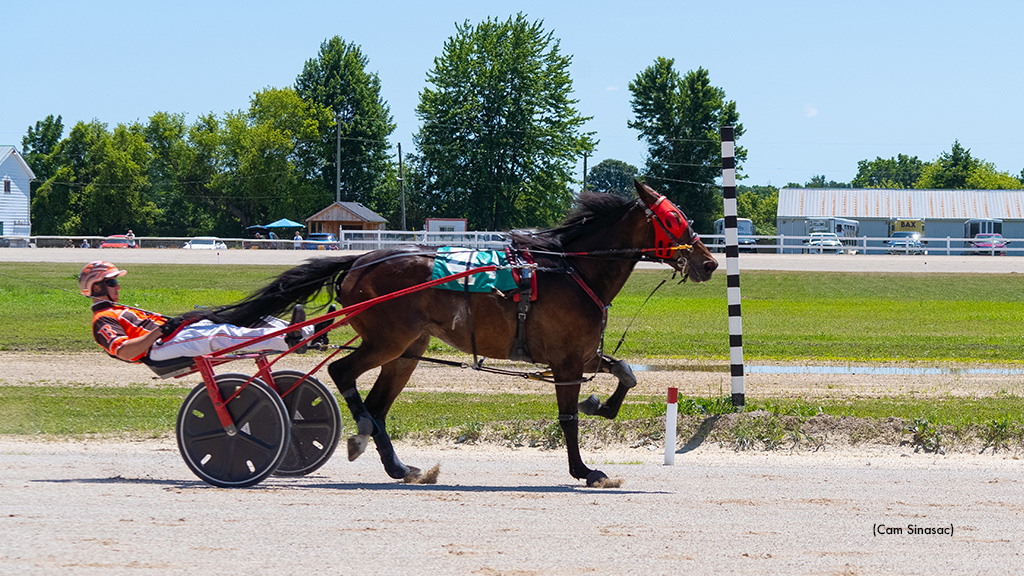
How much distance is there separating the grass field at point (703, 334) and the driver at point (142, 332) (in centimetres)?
225

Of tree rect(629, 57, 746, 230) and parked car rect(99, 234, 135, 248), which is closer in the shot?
parked car rect(99, 234, 135, 248)

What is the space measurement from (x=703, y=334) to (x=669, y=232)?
11.8 m

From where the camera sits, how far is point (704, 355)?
16406 mm

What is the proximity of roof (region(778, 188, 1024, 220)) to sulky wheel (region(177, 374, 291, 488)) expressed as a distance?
207ft

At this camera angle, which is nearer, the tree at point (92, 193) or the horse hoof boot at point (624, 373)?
the horse hoof boot at point (624, 373)

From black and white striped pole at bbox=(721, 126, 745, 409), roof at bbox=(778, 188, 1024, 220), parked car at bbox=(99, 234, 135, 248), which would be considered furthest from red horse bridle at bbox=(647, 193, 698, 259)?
roof at bbox=(778, 188, 1024, 220)

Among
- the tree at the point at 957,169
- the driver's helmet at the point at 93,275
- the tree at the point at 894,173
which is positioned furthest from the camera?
the tree at the point at 894,173

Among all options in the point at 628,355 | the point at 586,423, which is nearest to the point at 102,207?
the point at 628,355

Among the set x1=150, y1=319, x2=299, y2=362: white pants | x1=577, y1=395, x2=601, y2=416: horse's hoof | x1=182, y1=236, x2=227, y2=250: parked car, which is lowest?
x1=577, y1=395, x2=601, y2=416: horse's hoof

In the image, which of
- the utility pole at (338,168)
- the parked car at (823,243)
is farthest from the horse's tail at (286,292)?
the utility pole at (338,168)

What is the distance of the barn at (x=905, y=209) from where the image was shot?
65312mm

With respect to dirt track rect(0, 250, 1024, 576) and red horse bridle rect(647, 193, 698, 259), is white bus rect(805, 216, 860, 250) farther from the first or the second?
red horse bridle rect(647, 193, 698, 259)

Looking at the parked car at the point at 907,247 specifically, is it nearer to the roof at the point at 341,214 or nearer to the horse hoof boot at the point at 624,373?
the roof at the point at 341,214

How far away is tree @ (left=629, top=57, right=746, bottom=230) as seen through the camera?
230 ft
